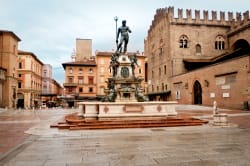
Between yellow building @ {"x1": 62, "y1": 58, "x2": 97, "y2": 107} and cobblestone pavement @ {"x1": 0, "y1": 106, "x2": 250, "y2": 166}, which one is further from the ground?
yellow building @ {"x1": 62, "y1": 58, "x2": 97, "y2": 107}

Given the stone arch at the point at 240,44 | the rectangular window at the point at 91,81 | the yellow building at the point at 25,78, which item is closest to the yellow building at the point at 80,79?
the rectangular window at the point at 91,81

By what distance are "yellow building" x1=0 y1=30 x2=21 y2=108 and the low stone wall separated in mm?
32591

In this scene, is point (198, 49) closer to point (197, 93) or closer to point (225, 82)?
point (197, 93)

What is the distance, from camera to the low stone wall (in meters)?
12.2

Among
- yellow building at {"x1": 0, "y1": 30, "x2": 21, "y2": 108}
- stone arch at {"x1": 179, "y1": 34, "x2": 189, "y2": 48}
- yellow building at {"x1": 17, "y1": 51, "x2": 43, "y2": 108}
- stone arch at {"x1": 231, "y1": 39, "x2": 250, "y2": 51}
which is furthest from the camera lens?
yellow building at {"x1": 17, "y1": 51, "x2": 43, "y2": 108}

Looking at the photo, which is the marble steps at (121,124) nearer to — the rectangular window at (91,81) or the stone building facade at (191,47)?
the stone building facade at (191,47)

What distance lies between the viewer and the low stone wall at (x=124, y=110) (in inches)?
479

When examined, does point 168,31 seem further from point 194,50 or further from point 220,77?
point 220,77

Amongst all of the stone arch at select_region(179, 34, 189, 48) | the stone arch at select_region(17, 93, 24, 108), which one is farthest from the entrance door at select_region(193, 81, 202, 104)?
the stone arch at select_region(17, 93, 24, 108)

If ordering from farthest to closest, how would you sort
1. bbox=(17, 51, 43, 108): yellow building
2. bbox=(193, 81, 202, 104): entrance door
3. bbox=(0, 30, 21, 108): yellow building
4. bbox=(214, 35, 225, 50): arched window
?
bbox=(17, 51, 43, 108): yellow building < bbox=(214, 35, 225, 50): arched window < bbox=(0, 30, 21, 108): yellow building < bbox=(193, 81, 202, 104): entrance door

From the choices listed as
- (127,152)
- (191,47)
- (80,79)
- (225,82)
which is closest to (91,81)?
(80,79)

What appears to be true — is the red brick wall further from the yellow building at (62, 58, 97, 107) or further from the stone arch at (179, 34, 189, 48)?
the yellow building at (62, 58, 97, 107)

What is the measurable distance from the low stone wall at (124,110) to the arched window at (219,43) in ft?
113

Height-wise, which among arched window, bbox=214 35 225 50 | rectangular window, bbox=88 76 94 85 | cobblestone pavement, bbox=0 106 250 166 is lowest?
cobblestone pavement, bbox=0 106 250 166
